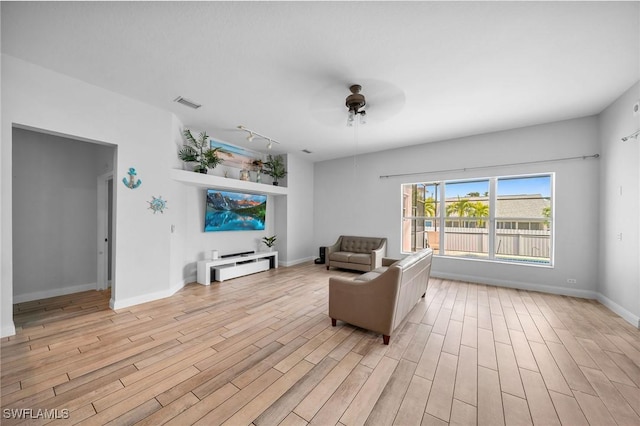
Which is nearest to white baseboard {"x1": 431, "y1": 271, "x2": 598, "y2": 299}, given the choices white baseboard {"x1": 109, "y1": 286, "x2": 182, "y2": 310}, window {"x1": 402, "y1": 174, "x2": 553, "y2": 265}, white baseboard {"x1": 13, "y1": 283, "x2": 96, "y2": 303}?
window {"x1": 402, "y1": 174, "x2": 553, "y2": 265}

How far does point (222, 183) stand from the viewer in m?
4.80

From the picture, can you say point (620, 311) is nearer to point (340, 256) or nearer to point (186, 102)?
point (340, 256)

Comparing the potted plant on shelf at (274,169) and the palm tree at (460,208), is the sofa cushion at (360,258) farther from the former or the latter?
the potted plant on shelf at (274,169)

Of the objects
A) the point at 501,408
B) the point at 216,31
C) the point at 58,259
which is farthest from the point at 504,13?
the point at 58,259

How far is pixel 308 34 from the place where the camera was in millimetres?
2154

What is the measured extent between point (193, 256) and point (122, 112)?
283 centimetres

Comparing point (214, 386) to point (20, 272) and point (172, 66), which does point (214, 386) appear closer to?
point (172, 66)

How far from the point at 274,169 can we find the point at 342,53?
159 inches

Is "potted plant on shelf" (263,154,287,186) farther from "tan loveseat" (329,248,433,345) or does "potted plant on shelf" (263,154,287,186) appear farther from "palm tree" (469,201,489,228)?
"palm tree" (469,201,489,228)

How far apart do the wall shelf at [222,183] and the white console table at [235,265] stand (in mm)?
1573

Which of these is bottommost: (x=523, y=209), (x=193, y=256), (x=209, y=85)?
(x=193, y=256)

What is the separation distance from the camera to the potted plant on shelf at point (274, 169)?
6.12 meters

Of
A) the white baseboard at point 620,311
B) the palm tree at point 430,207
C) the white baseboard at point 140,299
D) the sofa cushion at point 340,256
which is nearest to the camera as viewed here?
the white baseboard at point 620,311

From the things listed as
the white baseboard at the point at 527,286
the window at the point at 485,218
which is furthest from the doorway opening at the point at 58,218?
the white baseboard at the point at 527,286
